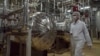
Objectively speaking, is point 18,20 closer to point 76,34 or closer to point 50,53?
point 76,34

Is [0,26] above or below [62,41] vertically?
above

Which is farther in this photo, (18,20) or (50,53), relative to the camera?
(50,53)

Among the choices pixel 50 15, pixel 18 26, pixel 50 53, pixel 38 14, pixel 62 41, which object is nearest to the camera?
pixel 18 26

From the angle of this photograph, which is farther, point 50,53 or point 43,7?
point 50,53

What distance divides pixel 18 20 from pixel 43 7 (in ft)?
2.92

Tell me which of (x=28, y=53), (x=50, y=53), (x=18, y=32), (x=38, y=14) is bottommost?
(x=50, y=53)

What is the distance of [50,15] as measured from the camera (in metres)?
5.99

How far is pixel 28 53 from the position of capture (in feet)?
14.7

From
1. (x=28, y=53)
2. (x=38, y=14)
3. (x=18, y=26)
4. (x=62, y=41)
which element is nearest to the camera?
(x=28, y=53)

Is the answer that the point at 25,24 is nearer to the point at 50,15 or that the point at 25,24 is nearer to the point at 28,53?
the point at 28,53

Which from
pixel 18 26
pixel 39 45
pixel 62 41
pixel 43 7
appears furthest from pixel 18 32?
pixel 62 41

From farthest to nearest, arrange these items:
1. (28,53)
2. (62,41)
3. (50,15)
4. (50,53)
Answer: (62,41), (50,53), (50,15), (28,53)

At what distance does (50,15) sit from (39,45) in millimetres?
979

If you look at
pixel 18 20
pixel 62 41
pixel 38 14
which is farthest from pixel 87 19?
pixel 18 20
